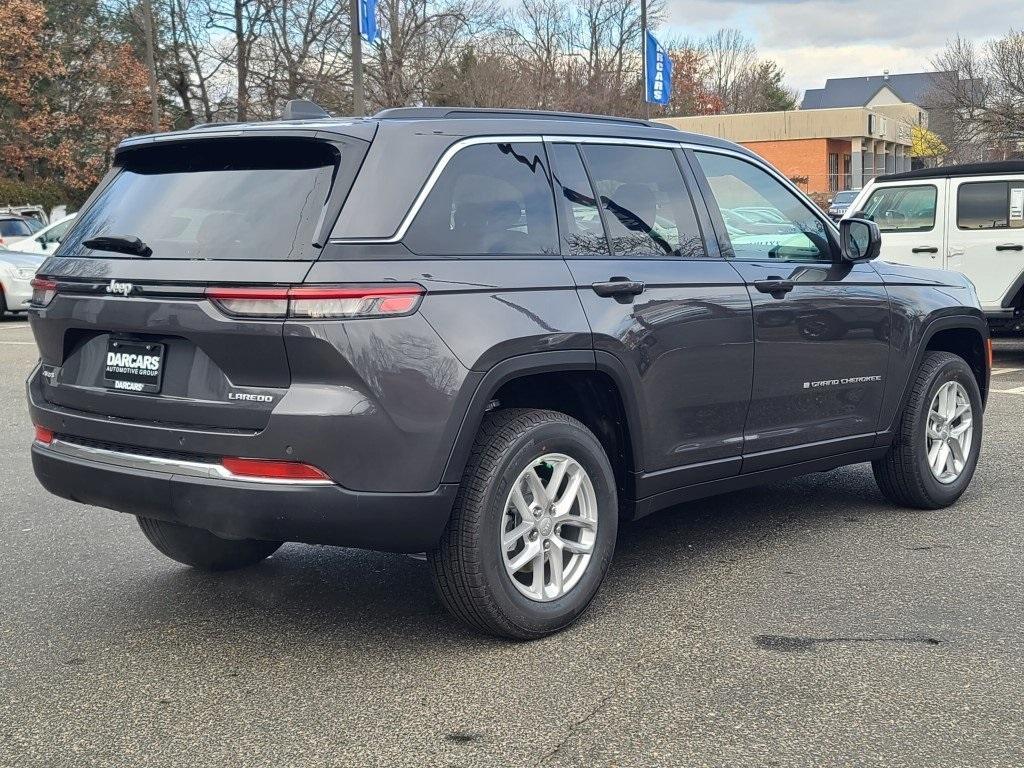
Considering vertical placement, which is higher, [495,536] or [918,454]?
[495,536]

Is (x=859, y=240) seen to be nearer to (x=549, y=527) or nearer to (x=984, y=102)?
(x=549, y=527)

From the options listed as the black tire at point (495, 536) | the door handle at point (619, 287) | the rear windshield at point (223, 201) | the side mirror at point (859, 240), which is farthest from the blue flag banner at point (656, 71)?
the black tire at point (495, 536)

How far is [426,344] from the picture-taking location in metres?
3.72

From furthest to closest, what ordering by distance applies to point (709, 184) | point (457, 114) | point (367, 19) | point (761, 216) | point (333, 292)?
point (367, 19)
point (761, 216)
point (709, 184)
point (457, 114)
point (333, 292)

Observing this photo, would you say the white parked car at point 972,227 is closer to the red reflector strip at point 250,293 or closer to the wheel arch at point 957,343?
the wheel arch at point 957,343

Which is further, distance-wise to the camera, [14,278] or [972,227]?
[14,278]

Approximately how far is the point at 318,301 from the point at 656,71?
27.8m

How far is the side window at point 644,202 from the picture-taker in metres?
4.59

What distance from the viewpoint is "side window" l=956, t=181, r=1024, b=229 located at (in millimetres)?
11961

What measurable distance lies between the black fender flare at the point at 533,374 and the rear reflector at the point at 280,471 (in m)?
0.41

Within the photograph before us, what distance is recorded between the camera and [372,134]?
3902 millimetres

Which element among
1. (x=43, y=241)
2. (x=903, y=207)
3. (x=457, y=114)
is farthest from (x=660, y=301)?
(x=43, y=241)

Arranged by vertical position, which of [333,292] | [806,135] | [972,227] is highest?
[806,135]

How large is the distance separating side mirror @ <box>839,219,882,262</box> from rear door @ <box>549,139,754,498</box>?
3.08 ft
